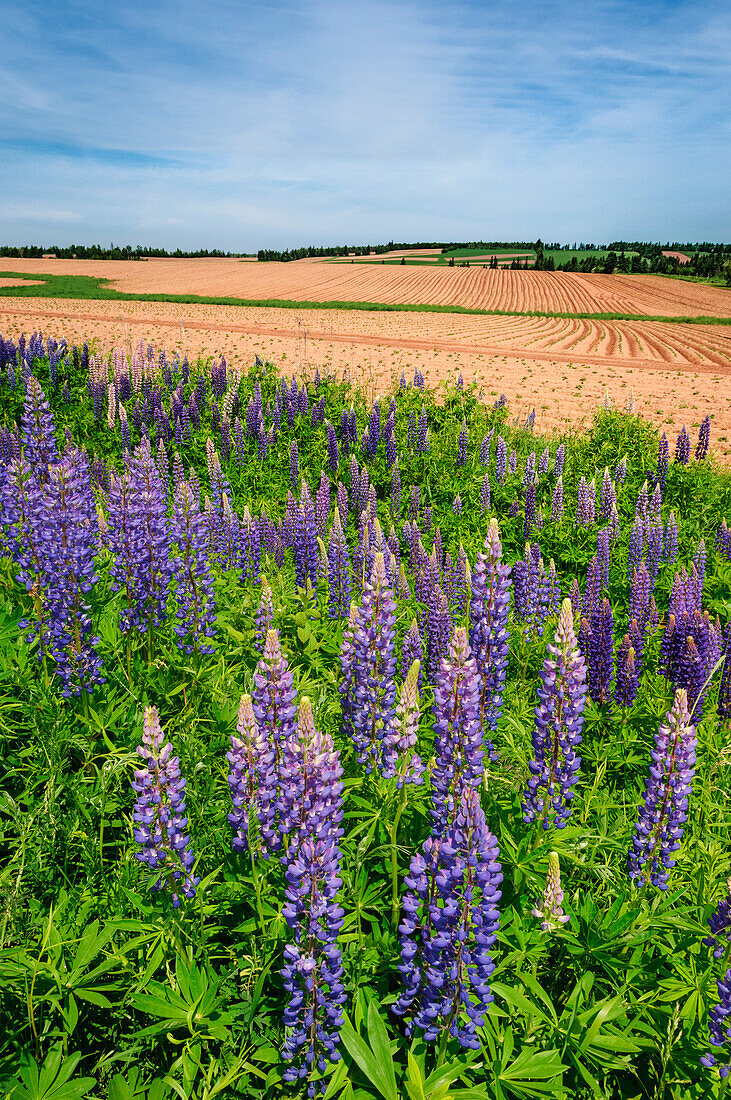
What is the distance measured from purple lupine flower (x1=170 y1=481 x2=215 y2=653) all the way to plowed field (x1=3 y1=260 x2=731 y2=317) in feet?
198

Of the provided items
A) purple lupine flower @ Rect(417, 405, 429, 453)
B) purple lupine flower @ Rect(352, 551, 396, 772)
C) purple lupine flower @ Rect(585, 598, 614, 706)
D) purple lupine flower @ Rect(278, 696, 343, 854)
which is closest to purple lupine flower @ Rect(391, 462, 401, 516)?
purple lupine flower @ Rect(417, 405, 429, 453)

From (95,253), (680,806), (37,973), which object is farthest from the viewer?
(95,253)

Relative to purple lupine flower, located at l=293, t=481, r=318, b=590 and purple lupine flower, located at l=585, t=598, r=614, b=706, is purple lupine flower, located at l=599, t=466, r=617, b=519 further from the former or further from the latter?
purple lupine flower, located at l=293, t=481, r=318, b=590

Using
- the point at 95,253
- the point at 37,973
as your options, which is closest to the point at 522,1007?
the point at 37,973

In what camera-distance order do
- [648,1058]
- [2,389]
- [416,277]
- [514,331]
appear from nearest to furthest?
1. [648,1058]
2. [2,389]
3. [514,331]
4. [416,277]

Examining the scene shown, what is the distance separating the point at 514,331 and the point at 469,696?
44.0 metres

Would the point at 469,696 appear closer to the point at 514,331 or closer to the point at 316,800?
the point at 316,800

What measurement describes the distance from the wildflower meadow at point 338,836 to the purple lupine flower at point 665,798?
0.02 metres

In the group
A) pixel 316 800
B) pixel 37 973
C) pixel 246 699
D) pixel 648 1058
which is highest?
pixel 246 699

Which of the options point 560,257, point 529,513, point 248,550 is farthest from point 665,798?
point 560,257

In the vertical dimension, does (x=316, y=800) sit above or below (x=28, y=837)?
above

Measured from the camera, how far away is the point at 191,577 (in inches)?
173

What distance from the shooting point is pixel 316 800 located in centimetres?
208

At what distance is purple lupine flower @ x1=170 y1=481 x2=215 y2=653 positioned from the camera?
4.32m
